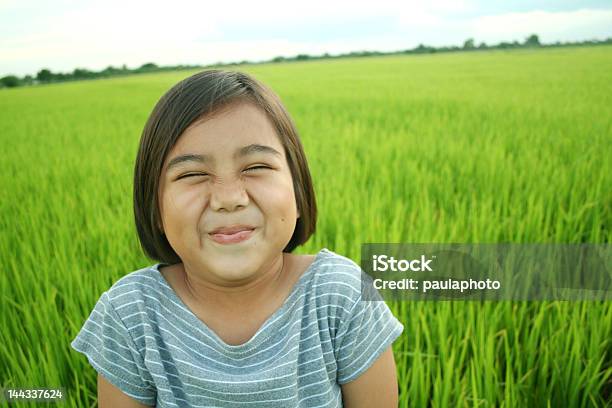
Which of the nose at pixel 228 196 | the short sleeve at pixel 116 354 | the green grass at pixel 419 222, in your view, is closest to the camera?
the nose at pixel 228 196

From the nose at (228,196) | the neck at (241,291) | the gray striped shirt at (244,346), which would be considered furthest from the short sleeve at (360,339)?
the nose at (228,196)

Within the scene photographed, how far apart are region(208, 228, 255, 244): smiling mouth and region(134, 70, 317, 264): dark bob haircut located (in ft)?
0.42

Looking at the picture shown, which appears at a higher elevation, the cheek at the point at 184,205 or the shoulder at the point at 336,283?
the cheek at the point at 184,205

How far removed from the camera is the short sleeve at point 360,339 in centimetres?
75

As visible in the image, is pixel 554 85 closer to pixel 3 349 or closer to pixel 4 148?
pixel 4 148

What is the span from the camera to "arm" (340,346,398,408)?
0.77m

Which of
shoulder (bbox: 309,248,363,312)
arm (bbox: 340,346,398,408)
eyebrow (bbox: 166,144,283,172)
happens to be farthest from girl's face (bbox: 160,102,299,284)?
arm (bbox: 340,346,398,408)

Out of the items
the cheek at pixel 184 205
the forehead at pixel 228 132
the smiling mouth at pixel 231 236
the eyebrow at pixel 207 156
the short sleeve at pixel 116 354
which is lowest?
the short sleeve at pixel 116 354

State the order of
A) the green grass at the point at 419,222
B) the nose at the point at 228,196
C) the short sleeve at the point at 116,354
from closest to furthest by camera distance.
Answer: the nose at the point at 228,196
the short sleeve at the point at 116,354
the green grass at the point at 419,222

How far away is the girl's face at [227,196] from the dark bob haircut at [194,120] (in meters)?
0.02

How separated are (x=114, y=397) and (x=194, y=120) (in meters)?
0.45

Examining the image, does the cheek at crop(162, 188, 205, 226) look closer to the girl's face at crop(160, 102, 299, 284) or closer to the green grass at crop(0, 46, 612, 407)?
the girl's face at crop(160, 102, 299, 284)

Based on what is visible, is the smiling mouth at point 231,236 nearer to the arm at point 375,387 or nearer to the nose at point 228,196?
the nose at point 228,196

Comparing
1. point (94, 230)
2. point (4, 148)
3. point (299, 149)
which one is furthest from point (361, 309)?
point (4, 148)
